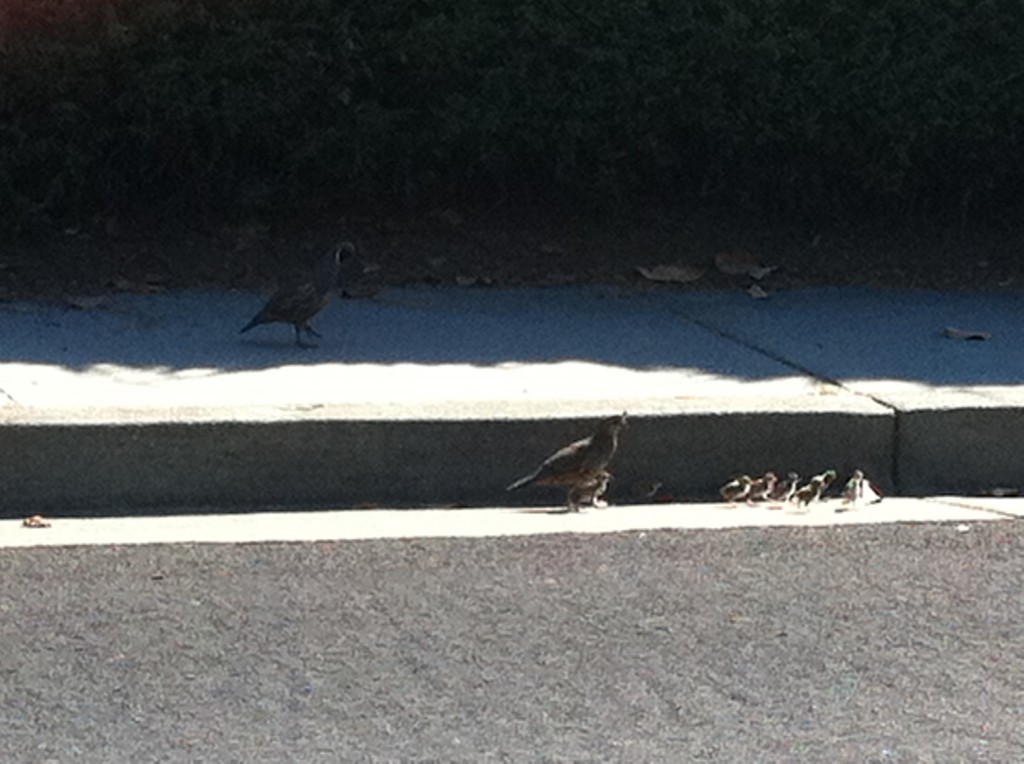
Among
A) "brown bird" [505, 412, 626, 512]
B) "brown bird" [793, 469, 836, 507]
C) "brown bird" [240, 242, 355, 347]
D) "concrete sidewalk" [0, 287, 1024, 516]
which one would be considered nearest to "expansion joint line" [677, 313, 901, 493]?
"concrete sidewalk" [0, 287, 1024, 516]

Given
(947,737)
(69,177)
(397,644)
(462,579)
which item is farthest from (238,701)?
(69,177)

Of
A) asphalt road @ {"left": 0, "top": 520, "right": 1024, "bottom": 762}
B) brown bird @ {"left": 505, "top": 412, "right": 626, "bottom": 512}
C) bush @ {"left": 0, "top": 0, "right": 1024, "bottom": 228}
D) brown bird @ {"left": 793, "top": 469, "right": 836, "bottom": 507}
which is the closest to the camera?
asphalt road @ {"left": 0, "top": 520, "right": 1024, "bottom": 762}

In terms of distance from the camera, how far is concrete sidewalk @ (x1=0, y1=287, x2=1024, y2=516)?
7.00 m

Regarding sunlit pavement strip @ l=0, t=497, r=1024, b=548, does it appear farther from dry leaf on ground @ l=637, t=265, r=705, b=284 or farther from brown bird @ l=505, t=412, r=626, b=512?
dry leaf on ground @ l=637, t=265, r=705, b=284

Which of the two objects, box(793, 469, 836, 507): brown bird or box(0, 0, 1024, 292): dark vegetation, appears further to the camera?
box(0, 0, 1024, 292): dark vegetation

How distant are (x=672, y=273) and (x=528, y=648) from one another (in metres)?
4.10

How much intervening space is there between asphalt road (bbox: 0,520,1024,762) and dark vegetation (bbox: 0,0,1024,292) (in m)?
3.01

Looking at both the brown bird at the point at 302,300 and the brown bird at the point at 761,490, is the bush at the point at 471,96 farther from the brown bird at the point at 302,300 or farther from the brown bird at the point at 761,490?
the brown bird at the point at 761,490

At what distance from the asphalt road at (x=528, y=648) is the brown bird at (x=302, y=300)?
1.76 m

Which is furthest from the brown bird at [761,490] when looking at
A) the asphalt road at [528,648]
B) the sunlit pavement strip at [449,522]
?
the asphalt road at [528,648]

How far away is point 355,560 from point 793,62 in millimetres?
3892

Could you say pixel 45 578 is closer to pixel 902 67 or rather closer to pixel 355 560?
pixel 355 560

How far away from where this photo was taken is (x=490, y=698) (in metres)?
5.29

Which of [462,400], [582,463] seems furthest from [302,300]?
[582,463]
